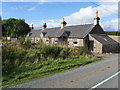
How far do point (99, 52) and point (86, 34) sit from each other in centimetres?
434

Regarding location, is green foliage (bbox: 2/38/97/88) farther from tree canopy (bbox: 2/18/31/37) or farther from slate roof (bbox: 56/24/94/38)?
tree canopy (bbox: 2/18/31/37)

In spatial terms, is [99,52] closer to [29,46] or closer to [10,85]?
[29,46]

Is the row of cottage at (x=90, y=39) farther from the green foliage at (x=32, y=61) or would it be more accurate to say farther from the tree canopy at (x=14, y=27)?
the tree canopy at (x=14, y=27)

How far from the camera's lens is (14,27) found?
4159 centimetres

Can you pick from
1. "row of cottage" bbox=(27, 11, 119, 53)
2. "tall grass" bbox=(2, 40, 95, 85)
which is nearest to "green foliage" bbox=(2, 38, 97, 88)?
"tall grass" bbox=(2, 40, 95, 85)

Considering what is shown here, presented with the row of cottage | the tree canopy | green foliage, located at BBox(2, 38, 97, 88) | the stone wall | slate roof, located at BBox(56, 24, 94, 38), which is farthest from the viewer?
the tree canopy

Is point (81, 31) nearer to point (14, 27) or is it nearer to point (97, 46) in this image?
point (97, 46)

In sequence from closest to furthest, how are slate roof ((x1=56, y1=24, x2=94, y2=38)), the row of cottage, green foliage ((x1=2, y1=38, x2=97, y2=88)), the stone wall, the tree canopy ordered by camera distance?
green foliage ((x1=2, y1=38, x2=97, y2=88)), the stone wall, the row of cottage, slate roof ((x1=56, y1=24, x2=94, y2=38)), the tree canopy

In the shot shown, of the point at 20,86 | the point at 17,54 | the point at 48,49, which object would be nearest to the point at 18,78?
the point at 20,86

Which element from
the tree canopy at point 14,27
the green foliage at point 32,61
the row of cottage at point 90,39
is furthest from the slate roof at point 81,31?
the tree canopy at point 14,27

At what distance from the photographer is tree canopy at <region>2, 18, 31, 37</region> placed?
41.2m

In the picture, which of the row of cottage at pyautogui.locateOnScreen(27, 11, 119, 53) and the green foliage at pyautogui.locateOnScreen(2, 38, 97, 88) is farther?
the row of cottage at pyautogui.locateOnScreen(27, 11, 119, 53)

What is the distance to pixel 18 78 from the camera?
8508mm

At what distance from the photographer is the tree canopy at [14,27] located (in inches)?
1622
